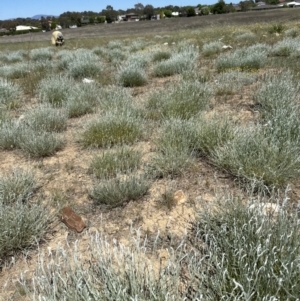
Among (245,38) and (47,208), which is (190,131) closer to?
(47,208)

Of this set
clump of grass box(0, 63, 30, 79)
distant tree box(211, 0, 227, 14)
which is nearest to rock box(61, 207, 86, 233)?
clump of grass box(0, 63, 30, 79)

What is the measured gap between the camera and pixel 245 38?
44.1 feet

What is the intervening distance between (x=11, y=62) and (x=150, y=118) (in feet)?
39.1

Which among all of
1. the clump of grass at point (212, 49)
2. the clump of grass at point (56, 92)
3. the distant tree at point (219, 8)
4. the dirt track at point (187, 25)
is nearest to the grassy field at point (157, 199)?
the clump of grass at point (56, 92)

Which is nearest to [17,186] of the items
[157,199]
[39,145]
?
[39,145]

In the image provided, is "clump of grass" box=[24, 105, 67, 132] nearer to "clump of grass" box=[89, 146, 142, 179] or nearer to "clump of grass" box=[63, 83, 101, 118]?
"clump of grass" box=[63, 83, 101, 118]

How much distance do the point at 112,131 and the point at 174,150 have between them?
112 cm

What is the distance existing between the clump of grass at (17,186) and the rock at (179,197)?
1392mm

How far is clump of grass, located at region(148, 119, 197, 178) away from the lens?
344 centimetres

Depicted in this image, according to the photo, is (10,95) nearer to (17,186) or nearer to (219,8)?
(17,186)

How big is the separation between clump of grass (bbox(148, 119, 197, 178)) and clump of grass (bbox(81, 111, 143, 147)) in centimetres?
43

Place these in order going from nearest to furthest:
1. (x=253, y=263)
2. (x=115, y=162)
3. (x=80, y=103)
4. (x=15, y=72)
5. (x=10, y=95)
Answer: (x=253, y=263) < (x=115, y=162) < (x=80, y=103) < (x=10, y=95) < (x=15, y=72)

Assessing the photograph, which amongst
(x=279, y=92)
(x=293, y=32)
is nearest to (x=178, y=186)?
(x=279, y=92)

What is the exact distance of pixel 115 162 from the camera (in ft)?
11.5
